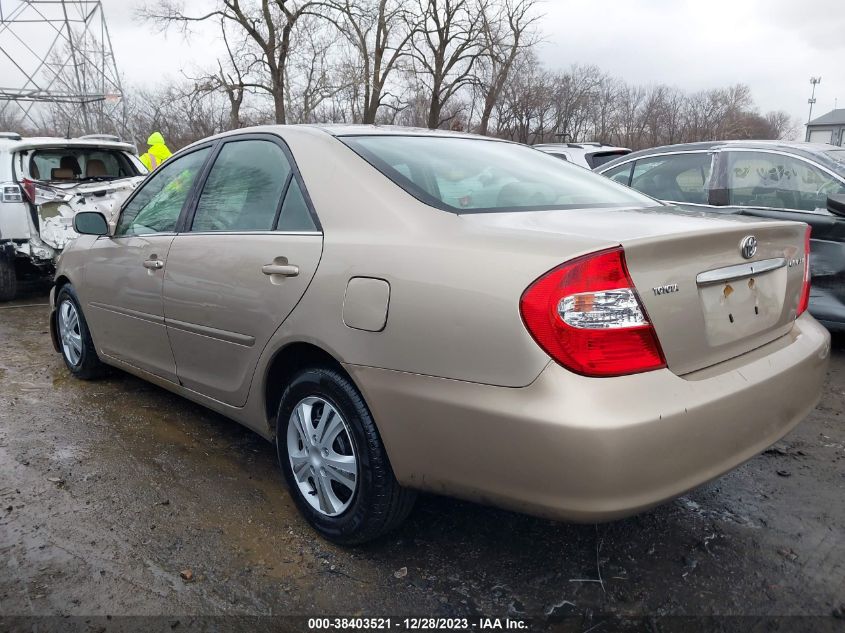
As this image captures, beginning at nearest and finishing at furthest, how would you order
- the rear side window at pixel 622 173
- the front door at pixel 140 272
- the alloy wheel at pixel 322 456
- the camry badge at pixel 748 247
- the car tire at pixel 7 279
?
the camry badge at pixel 748 247 → the alloy wheel at pixel 322 456 → the front door at pixel 140 272 → the rear side window at pixel 622 173 → the car tire at pixel 7 279

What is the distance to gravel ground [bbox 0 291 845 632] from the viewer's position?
80.7 inches

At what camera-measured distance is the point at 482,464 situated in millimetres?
1812

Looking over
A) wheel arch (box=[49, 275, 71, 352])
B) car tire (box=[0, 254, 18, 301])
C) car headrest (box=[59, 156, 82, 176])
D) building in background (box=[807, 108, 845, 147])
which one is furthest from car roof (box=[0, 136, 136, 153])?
building in background (box=[807, 108, 845, 147])

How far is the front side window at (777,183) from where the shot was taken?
4410mm

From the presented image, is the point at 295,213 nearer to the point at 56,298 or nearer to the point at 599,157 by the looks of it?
the point at 56,298

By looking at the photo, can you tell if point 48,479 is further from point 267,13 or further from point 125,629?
point 267,13

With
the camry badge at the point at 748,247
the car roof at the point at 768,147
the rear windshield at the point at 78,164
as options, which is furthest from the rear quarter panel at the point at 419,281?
the rear windshield at the point at 78,164

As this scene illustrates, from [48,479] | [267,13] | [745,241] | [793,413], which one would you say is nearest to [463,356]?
[745,241]

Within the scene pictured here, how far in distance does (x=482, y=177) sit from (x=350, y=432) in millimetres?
1142

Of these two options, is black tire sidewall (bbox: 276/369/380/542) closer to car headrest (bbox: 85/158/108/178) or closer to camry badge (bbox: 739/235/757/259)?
camry badge (bbox: 739/235/757/259)

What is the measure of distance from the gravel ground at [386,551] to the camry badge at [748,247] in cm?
109

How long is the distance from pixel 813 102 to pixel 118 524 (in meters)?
79.1

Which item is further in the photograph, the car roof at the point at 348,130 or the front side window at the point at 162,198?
the front side window at the point at 162,198

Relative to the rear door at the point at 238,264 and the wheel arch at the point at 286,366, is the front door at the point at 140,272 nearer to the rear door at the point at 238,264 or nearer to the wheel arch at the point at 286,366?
the rear door at the point at 238,264
